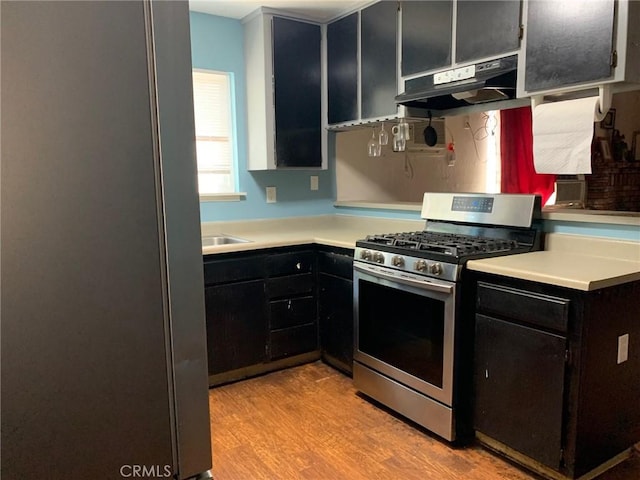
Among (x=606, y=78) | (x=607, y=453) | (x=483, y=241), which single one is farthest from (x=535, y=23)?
(x=607, y=453)

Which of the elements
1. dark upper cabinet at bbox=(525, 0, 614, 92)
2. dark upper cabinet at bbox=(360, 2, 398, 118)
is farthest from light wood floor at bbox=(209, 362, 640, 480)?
dark upper cabinet at bbox=(360, 2, 398, 118)

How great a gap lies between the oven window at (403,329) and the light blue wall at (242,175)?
124cm

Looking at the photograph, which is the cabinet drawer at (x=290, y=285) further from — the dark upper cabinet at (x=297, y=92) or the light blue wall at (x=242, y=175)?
the dark upper cabinet at (x=297, y=92)

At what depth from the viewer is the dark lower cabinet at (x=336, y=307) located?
2846 mm

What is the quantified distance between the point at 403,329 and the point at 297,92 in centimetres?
185

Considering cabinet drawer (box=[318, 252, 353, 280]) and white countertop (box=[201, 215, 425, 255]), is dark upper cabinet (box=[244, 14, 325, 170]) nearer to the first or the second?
white countertop (box=[201, 215, 425, 255])

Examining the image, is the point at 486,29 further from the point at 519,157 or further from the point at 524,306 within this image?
the point at 519,157

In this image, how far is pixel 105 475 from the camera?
74cm

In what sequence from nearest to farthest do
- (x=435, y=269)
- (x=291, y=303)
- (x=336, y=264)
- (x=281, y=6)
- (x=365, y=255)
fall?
1. (x=435, y=269)
2. (x=365, y=255)
3. (x=336, y=264)
4. (x=291, y=303)
5. (x=281, y=6)

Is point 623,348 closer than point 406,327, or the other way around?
point 623,348

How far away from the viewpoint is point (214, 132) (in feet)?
11.0

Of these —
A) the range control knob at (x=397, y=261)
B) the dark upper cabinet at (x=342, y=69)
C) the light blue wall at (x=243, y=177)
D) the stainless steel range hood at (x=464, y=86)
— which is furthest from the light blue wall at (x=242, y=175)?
the range control knob at (x=397, y=261)

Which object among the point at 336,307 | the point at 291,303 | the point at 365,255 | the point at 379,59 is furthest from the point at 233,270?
the point at 379,59

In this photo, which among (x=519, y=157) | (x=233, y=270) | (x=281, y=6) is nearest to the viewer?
(x=233, y=270)
